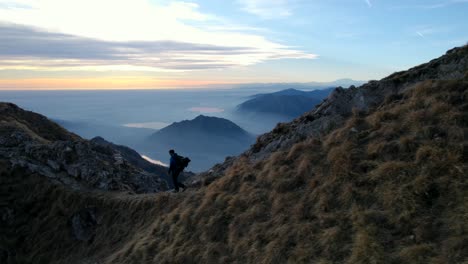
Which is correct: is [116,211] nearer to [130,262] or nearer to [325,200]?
[130,262]

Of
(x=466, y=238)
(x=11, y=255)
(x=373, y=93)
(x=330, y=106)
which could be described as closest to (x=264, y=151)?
(x=330, y=106)

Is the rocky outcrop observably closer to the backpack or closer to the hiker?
the backpack

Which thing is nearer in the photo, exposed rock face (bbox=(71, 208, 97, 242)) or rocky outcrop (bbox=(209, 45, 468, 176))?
rocky outcrop (bbox=(209, 45, 468, 176))

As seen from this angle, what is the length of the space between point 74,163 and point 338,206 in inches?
745

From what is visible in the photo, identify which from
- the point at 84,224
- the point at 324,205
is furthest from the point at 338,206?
the point at 84,224

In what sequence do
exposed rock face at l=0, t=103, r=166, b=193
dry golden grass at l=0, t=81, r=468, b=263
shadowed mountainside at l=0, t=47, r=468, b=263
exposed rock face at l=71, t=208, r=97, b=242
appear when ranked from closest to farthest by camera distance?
1. dry golden grass at l=0, t=81, r=468, b=263
2. shadowed mountainside at l=0, t=47, r=468, b=263
3. exposed rock face at l=71, t=208, r=97, b=242
4. exposed rock face at l=0, t=103, r=166, b=193

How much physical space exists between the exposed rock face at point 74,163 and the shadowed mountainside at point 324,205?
2618 mm

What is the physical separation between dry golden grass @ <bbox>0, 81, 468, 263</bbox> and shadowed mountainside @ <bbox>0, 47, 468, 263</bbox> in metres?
0.04

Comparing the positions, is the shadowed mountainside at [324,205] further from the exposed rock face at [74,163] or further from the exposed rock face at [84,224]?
the exposed rock face at [74,163]

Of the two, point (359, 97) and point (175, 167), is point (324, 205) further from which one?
point (175, 167)

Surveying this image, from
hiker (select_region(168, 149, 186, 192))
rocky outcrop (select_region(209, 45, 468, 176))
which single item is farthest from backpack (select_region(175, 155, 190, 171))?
rocky outcrop (select_region(209, 45, 468, 176))

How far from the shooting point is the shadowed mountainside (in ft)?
28.6

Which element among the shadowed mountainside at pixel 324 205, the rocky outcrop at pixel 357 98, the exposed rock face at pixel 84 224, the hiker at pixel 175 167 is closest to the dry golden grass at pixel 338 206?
the shadowed mountainside at pixel 324 205

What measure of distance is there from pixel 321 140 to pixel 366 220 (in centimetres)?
540
